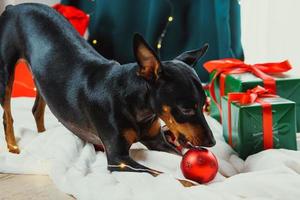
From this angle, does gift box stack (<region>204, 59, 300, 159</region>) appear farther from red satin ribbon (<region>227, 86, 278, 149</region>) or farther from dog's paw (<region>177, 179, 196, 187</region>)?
dog's paw (<region>177, 179, 196, 187</region>)

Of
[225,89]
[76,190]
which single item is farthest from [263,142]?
[76,190]

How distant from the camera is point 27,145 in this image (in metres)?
1.80

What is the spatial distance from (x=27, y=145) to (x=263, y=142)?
879mm

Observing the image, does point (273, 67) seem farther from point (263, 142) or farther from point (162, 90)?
point (162, 90)

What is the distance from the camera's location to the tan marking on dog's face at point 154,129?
1588 millimetres

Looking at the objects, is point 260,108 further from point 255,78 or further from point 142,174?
point 142,174

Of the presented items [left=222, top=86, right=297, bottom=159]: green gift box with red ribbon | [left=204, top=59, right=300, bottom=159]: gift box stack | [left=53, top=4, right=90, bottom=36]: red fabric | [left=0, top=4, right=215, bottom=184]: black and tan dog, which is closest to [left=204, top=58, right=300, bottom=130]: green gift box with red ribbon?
[left=204, top=59, right=300, bottom=159]: gift box stack

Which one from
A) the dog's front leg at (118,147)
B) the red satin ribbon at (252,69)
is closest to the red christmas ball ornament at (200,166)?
the dog's front leg at (118,147)

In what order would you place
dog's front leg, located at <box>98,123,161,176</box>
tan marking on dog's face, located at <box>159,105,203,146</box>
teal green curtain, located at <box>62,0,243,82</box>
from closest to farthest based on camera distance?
tan marking on dog's face, located at <box>159,105,203,146</box>
dog's front leg, located at <box>98,123,161,176</box>
teal green curtain, located at <box>62,0,243,82</box>

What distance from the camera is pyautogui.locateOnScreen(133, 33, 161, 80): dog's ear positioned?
4.26ft

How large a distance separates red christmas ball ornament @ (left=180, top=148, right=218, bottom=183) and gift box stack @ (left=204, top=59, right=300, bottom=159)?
0.29 meters

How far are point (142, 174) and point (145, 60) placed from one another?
336 mm

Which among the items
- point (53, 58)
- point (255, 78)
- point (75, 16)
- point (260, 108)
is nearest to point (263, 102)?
point (260, 108)

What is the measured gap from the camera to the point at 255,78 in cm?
187
